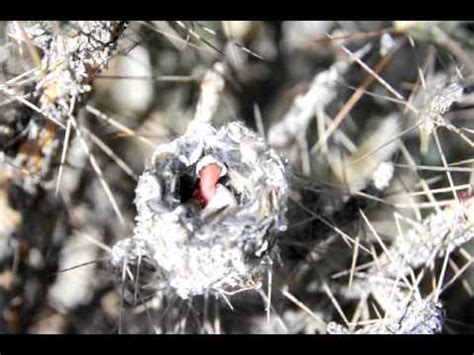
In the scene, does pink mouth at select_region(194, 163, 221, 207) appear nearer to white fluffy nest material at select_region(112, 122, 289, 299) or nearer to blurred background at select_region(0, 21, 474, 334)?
white fluffy nest material at select_region(112, 122, 289, 299)

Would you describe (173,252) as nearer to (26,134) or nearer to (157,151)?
(157,151)

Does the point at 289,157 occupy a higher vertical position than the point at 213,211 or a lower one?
higher

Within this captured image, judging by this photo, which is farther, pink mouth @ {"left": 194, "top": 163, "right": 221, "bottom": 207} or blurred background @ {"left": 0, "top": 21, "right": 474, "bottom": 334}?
blurred background @ {"left": 0, "top": 21, "right": 474, "bottom": 334}

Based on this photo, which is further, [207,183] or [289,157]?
[289,157]

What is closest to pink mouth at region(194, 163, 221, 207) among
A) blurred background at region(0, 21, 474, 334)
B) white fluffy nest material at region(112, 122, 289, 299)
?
white fluffy nest material at region(112, 122, 289, 299)

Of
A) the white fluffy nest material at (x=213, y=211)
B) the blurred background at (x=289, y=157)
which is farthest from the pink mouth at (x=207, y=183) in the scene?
the blurred background at (x=289, y=157)

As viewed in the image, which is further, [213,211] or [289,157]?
[289,157]

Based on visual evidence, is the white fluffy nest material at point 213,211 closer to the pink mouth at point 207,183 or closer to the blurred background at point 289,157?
the pink mouth at point 207,183

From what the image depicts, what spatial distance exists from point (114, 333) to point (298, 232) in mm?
444

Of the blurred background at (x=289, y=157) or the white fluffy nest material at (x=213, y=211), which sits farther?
the blurred background at (x=289, y=157)

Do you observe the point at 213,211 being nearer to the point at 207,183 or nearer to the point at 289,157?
the point at 207,183

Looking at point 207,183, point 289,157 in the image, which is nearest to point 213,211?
point 207,183
